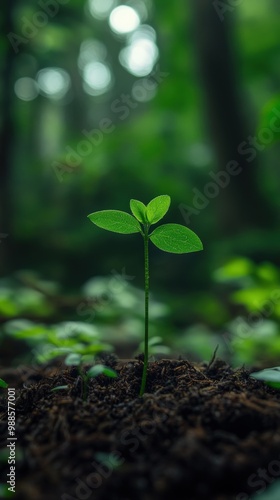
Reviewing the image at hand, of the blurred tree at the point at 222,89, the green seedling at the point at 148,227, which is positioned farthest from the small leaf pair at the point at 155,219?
the blurred tree at the point at 222,89

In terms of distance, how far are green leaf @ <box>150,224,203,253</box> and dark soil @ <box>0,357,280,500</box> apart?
1.15 ft

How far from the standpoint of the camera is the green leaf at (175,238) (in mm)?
1021

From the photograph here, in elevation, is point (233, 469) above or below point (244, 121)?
below

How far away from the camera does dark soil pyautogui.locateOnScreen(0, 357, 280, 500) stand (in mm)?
698

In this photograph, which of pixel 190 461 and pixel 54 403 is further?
pixel 54 403

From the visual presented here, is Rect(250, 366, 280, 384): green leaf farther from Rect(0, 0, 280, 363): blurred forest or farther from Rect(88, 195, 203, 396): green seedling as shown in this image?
Rect(0, 0, 280, 363): blurred forest

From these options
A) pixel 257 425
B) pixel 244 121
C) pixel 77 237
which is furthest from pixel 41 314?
pixel 244 121

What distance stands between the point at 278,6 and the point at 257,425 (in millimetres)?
11885

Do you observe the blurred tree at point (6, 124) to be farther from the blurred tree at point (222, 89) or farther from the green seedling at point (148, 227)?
the green seedling at point (148, 227)

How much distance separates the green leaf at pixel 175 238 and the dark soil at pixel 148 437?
350mm

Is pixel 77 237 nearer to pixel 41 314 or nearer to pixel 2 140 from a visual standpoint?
pixel 2 140

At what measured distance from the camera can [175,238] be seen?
40.9 inches

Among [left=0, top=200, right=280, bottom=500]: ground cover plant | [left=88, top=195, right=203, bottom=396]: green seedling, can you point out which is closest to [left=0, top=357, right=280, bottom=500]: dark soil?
[left=0, top=200, right=280, bottom=500]: ground cover plant

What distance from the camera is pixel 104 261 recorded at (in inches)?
231
